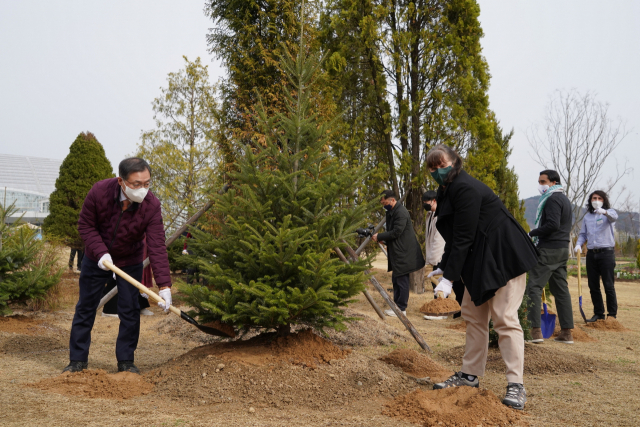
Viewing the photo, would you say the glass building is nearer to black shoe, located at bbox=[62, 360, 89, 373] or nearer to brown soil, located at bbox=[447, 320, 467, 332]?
brown soil, located at bbox=[447, 320, 467, 332]

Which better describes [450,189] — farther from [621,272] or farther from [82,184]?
[621,272]

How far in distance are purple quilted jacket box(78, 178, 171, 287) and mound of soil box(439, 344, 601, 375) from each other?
3028 mm

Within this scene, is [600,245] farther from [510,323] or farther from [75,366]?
[75,366]

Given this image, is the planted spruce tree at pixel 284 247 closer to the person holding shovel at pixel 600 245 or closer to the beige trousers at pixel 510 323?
the beige trousers at pixel 510 323

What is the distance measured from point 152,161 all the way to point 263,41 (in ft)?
27.5

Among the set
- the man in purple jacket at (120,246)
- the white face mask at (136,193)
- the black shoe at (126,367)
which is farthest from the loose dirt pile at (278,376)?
the white face mask at (136,193)

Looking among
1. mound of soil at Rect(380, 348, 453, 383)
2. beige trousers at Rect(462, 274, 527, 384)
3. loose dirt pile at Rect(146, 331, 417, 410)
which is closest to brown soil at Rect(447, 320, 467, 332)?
mound of soil at Rect(380, 348, 453, 383)

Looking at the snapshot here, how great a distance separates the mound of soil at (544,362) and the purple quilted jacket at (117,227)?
3.03 meters

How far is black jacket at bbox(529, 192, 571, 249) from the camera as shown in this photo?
577cm

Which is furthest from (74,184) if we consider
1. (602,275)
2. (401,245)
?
(602,275)

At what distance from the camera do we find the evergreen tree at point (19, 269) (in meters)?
6.02

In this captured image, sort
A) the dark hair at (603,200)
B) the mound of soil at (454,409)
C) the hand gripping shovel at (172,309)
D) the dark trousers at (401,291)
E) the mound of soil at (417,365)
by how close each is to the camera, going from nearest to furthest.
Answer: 1. the mound of soil at (454,409)
2. the hand gripping shovel at (172,309)
3. the mound of soil at (417,365)
4. the dark trousers at (401,291)
5. the dark hair at (603,200)

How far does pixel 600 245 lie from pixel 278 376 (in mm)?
6024

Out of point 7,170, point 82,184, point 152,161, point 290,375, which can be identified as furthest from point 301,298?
point 7,170
